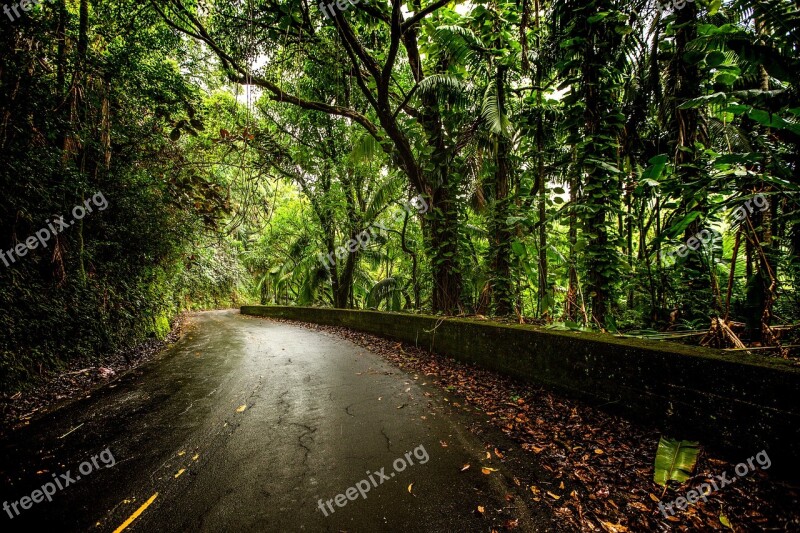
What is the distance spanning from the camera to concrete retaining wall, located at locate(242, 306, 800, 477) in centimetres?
229

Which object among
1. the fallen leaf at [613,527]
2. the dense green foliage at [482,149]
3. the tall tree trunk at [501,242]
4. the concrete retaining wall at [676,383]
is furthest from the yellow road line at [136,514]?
the tall tree trunk at [501,242]

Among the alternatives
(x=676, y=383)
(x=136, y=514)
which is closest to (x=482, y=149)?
(x=676, y=383)

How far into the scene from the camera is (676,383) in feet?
9.48

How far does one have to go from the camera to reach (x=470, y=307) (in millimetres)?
8336

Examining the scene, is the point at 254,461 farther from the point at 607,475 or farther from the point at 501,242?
the point at 501,242

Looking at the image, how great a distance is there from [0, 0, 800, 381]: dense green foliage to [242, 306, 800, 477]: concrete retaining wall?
530 millimetres

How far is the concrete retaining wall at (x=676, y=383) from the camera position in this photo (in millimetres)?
2287

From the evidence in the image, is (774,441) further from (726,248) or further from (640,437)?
(726,248)

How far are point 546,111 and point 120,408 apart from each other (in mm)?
7929

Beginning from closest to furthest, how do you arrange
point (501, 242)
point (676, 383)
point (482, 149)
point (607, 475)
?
point (607, 475)
point (676, 383)
point (501, 242)
point (482, 149)

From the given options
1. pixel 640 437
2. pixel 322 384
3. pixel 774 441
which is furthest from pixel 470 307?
pixel 774 441

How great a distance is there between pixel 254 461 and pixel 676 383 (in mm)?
4040

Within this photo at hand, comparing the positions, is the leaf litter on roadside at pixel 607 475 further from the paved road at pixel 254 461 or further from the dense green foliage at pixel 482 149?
the dense green foliage at pixel 482 149

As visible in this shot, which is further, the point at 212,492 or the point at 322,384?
the point at 322,384
